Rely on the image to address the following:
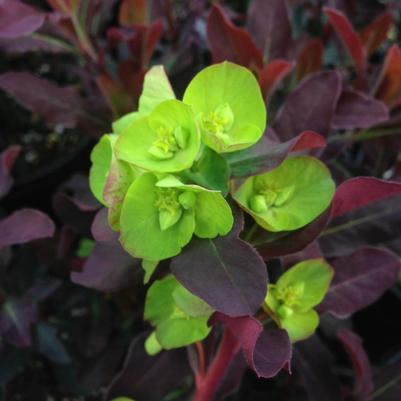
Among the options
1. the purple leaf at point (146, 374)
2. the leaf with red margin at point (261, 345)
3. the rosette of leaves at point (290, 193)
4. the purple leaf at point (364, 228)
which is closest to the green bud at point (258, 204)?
the rosette of leaves at point (290, 193)

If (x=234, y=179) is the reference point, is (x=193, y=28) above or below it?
below

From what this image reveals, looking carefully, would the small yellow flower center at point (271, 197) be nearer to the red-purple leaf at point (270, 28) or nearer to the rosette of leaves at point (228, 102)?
the rosette of leaves at point (228, 102)

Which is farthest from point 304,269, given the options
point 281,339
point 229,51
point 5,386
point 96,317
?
point 5,386

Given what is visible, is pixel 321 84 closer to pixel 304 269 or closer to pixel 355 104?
pixel 355 104

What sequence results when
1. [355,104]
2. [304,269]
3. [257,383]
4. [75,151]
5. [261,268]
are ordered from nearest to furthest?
[261,268], [304,269], [355,104], [257,383], [75,151]

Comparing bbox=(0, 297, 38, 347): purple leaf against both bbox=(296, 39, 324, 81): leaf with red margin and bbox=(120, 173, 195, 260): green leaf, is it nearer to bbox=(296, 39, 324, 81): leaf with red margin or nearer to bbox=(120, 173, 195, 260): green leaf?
bbox=(120, 173, 195, 260): green leaf
